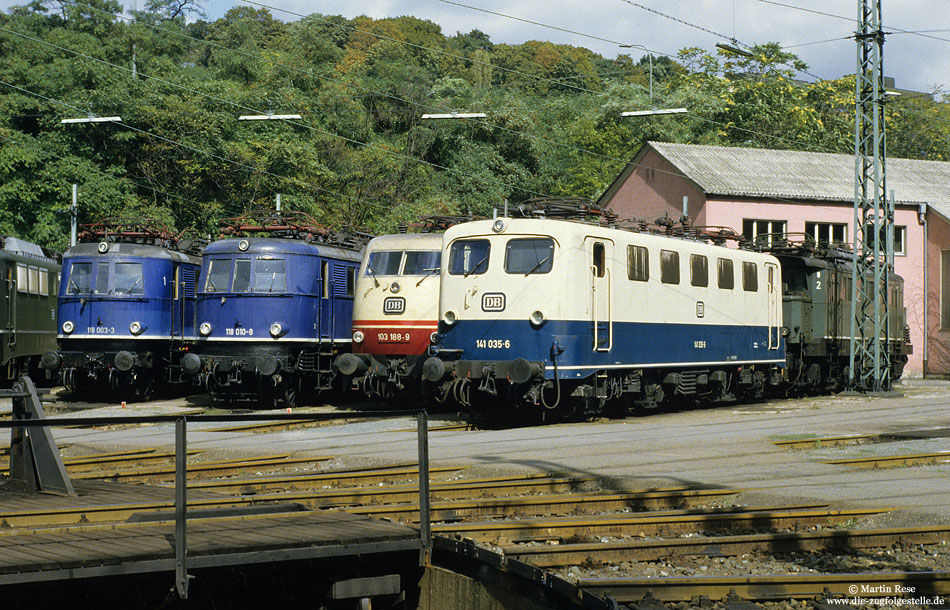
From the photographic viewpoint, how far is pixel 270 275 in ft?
71.3

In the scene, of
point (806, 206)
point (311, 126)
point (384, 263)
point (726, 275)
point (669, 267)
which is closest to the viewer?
point (669, 267)

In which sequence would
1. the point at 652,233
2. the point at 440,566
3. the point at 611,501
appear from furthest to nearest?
1. the point at 652,233
2. the point at 611,501
3. the point at 440,566

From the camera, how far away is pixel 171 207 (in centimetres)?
4381

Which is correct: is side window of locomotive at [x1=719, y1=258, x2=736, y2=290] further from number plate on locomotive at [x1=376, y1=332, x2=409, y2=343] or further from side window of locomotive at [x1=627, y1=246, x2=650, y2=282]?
number plate on locomotive at [x1=376, y1=332, x2=409, y2=343]

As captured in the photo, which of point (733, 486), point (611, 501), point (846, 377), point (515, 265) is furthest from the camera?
point (846, 377)

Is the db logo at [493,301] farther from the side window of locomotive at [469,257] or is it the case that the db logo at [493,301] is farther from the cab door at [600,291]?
the cab door at [600,291]

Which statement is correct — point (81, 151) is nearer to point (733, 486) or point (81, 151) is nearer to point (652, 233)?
point (652, 233)

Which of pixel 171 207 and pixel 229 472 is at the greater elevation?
pixel 171 207

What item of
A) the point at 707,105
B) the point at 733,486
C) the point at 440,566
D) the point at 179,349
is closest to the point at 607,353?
the point at 733,486

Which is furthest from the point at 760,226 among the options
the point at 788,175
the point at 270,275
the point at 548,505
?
the point at 548,505

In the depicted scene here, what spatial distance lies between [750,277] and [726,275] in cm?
135

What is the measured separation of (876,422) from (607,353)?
5.17m

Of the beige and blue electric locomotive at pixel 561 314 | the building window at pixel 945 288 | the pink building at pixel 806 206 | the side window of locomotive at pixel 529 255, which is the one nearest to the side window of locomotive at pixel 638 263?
the beige and blue electric locomotive at pixel 561 314

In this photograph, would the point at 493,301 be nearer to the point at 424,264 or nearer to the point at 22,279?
the point at 424,264
